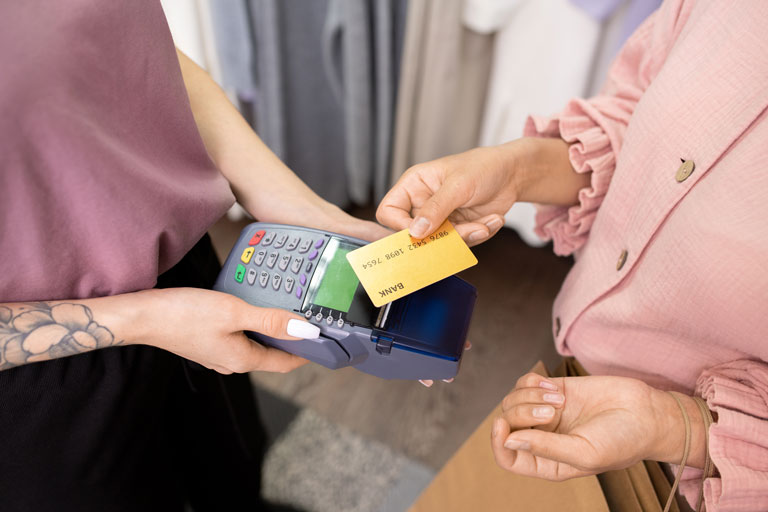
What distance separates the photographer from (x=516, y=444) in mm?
457

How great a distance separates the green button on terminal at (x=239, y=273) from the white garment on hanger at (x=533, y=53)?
0.82 meters

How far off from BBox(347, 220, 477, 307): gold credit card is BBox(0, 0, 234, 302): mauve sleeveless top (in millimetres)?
186

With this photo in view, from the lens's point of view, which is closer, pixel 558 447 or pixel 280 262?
pixel 558 447

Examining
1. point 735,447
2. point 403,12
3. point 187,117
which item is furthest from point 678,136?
point 403,12

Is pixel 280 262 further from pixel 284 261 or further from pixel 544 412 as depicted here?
pixel 544 412

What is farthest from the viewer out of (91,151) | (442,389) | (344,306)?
(442,389)

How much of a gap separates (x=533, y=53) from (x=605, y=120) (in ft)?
2.02

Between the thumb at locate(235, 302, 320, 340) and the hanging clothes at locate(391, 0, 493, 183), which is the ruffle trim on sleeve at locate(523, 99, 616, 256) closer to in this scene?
the thumb at locate(235, 302, 320, 340)

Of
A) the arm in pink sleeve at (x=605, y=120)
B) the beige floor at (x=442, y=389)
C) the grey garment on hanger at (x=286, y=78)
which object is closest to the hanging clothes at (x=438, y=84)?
the grey garment on hanger at (x=286, y=78)

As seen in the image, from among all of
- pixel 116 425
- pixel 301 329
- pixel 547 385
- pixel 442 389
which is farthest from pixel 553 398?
pixel 442 389

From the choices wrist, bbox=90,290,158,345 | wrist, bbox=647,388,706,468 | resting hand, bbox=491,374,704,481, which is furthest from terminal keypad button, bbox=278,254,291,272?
wrist, bbox=647,388,706,468

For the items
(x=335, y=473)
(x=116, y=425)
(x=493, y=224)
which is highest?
(x=493, y=224)

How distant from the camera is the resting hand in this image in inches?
17.5

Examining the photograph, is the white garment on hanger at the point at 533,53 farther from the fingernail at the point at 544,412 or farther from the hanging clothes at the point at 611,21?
the fingernail at the point at 544,412
